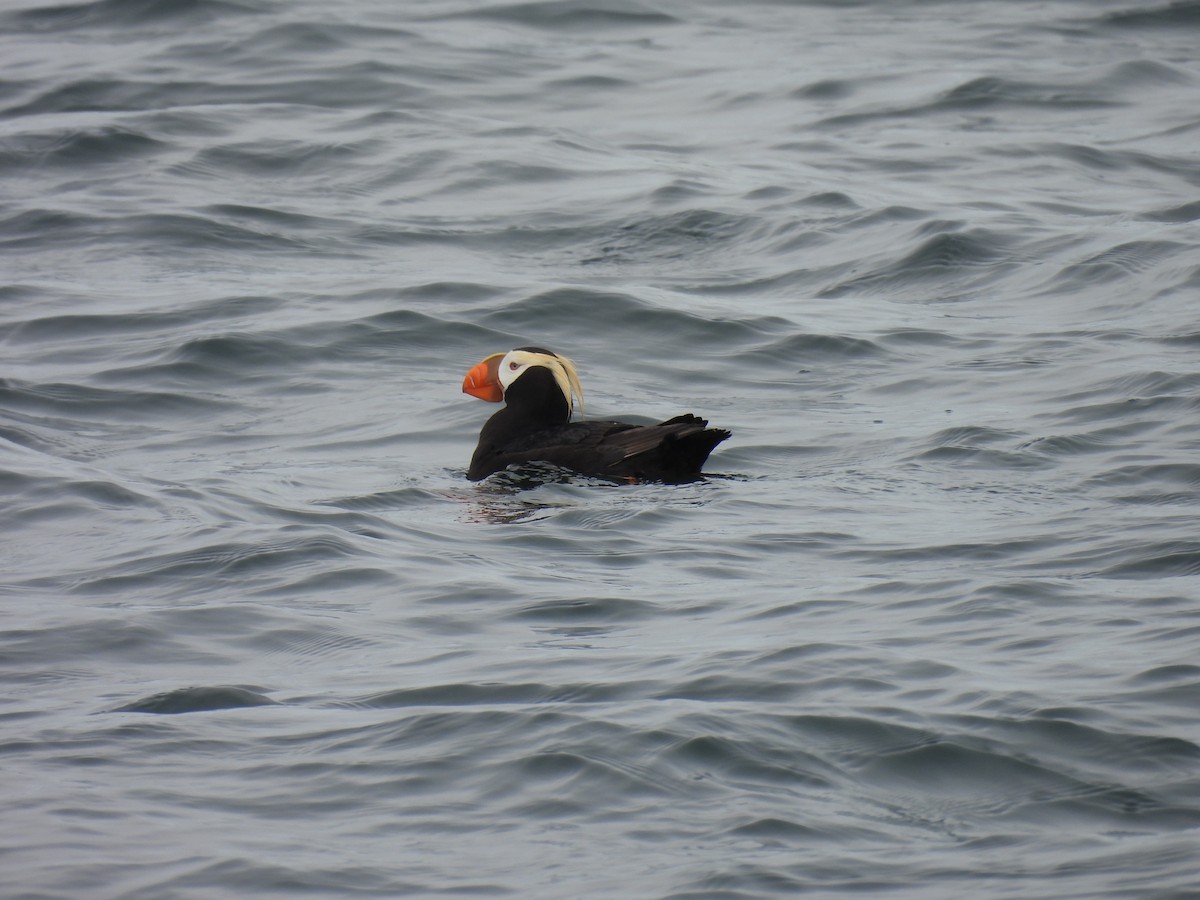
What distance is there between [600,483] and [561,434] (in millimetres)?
498

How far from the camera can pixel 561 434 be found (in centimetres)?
801

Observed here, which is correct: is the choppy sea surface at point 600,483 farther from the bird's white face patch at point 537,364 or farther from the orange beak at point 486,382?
the bird's white face patch at point 537,364

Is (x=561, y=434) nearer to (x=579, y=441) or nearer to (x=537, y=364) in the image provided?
(x=579, y=441)

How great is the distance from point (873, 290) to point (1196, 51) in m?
7.67

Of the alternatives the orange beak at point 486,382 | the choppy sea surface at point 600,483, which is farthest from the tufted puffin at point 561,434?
the choppy sea surface at point 600,483

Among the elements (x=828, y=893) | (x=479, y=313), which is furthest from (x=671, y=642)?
(x=479, y=313)

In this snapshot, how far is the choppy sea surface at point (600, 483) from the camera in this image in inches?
155

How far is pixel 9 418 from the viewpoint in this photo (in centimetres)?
881

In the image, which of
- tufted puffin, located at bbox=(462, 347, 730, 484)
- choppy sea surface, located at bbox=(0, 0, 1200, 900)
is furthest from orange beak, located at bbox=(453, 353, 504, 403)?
choppy sea surface, located at bbox=(0, 0, 1200, 900)

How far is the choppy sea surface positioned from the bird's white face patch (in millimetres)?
500

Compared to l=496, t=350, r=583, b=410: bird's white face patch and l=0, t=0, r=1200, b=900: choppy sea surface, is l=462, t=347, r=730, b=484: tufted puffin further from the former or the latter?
l=0, t=0, r=1200, b=900: choppy sea surface

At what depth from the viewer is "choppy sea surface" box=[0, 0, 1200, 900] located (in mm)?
3941

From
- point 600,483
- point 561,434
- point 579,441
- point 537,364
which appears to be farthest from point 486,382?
point 600,483

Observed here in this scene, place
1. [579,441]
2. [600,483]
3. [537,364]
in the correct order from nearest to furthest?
1. [600,483]
2. [579,441]
3. [537,364]
